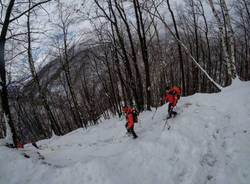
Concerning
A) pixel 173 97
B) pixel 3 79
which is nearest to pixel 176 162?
pixel 173 97

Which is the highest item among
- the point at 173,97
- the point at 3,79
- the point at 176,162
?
the point at 3,79

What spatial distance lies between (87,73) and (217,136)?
57.8ft

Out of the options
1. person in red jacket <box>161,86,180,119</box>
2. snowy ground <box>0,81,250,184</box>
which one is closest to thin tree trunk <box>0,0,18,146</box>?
snowy ground <box>0,81,250,184</box>

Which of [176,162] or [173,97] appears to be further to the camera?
[173,97]

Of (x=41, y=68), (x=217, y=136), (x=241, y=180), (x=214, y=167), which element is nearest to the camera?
(x=241, y=180)

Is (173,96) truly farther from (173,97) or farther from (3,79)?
(3,79)

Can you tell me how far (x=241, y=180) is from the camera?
7.63 feet

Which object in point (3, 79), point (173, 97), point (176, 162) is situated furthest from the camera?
point (173, 97)

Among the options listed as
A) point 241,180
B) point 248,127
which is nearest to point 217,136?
point 248,127

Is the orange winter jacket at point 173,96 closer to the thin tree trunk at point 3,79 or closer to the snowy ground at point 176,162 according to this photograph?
the snowy ground at point 176,162

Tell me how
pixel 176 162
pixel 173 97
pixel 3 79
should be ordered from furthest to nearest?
1. pixel 173 97
2. pixel 3 79
3. pixel 176 162

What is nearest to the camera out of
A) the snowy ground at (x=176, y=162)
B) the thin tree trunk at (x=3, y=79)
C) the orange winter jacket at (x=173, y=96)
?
the snowy ground at (x=176, y=162)

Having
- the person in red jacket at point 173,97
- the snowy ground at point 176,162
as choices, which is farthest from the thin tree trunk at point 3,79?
the person in red jacket at point 173,97

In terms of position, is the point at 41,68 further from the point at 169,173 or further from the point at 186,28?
the point at 186,28
